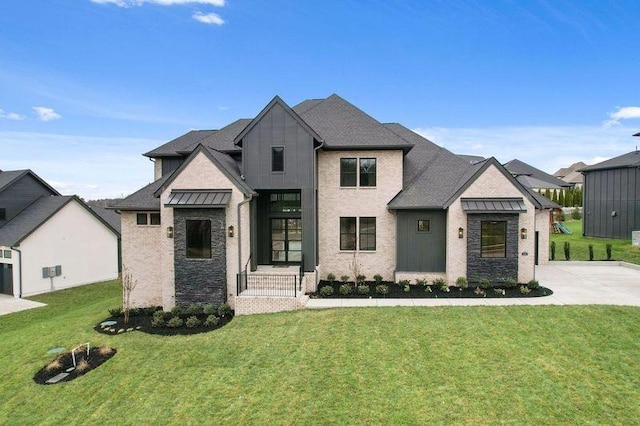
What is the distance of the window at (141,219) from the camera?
54.8 ft

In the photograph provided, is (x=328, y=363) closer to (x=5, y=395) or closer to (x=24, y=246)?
(x=5, y=395)

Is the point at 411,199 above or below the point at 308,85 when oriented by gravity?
below

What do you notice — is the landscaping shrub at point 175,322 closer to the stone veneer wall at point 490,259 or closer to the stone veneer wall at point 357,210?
the stone veneer wall at point 357,210

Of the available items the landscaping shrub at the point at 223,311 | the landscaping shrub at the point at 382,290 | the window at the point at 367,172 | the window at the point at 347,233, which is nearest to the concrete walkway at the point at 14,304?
the landscaping shrub at the point at 223,311

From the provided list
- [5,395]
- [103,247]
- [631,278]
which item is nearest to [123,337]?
[5,395]

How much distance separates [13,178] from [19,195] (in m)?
1.33

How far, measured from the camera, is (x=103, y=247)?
29938mm

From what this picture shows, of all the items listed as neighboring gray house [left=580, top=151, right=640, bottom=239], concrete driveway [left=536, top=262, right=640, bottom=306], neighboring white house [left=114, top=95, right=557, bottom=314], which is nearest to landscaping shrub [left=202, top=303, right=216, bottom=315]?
neighboring white house [left=114, top=95, right=557, bottom=314]

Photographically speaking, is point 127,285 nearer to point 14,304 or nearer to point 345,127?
point 14,304

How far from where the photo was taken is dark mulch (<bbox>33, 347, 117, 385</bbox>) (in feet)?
Answer: 35.3

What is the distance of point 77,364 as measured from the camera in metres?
11.3

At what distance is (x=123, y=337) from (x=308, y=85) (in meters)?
18.8

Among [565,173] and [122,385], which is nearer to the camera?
[122,385]

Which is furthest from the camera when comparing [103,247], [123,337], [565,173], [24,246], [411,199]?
[565,173]
